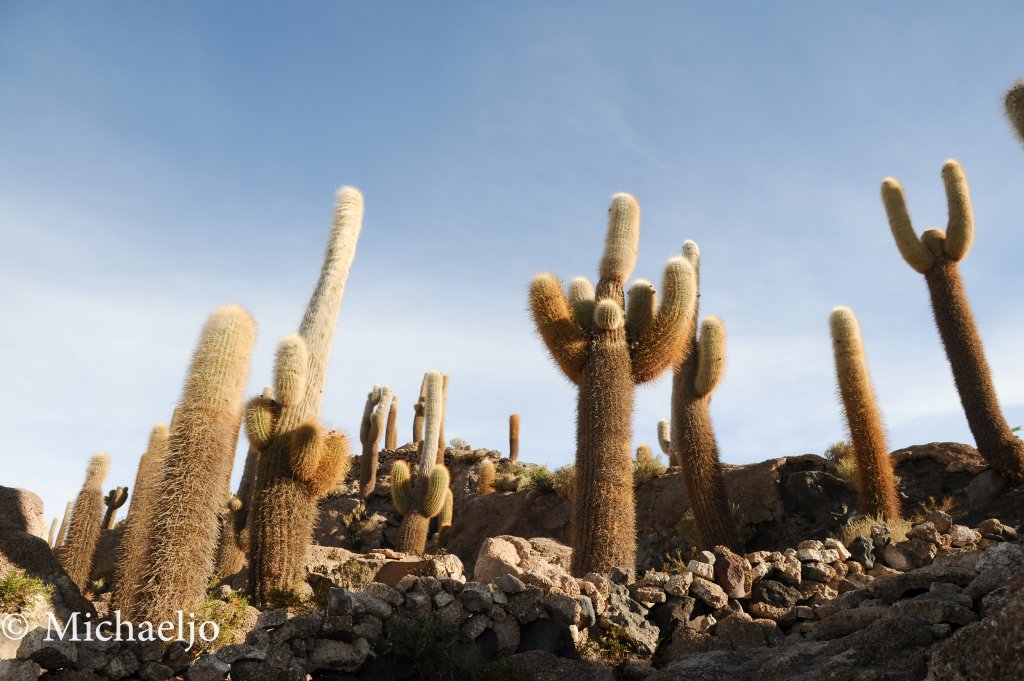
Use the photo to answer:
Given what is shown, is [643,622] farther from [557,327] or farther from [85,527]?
[85,527]

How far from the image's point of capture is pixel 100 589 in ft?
53.0

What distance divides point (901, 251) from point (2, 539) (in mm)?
14816

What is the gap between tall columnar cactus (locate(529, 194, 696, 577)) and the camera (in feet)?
31.4

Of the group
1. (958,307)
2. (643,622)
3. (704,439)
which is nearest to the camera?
(643,622)

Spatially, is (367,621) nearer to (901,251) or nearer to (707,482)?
(707,482)

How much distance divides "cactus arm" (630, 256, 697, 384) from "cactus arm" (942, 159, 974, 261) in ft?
21.9

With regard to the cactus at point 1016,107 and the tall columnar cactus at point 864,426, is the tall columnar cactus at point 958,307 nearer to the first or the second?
the tall columnar cactus at point 864,426

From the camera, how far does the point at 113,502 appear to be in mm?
20953

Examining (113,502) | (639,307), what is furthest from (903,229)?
(113,502)

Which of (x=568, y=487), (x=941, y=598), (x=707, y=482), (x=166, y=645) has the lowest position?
(x=166, y=645)

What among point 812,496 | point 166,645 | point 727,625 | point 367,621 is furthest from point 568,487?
point 166,645

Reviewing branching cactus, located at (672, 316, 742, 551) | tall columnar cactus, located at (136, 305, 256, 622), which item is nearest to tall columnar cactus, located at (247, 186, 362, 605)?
tall columnar cactus, located at (136, 305, 256, 622)

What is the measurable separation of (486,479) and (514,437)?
13.9 ft

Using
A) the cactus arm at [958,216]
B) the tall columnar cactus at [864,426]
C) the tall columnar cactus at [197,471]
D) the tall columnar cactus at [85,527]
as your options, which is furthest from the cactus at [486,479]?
the tall columnar cactus at [197,471]
